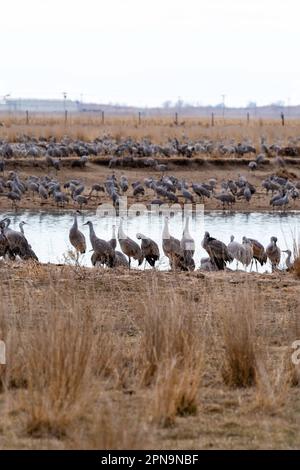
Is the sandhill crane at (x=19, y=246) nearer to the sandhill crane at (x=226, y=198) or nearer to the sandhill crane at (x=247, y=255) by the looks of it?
the sandhill crane at (x=247, y=255)

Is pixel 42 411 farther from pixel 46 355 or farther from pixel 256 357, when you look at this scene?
pixel 256 357

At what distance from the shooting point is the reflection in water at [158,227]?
740 inches

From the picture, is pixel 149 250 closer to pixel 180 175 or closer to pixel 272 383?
pixel 272 383

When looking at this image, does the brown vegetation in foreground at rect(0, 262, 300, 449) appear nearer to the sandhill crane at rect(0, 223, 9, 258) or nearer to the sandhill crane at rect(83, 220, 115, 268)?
the sandhill crane at rect(83, 220, 115, 268)

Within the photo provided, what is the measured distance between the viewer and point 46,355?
7.09 m

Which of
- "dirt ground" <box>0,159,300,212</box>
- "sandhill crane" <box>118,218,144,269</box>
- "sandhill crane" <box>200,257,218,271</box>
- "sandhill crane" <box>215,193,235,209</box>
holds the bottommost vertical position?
"dirt ground" <box>0,159,300,212</box>

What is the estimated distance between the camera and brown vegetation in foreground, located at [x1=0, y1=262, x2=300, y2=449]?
641cm

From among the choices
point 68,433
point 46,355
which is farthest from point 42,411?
point 46,355

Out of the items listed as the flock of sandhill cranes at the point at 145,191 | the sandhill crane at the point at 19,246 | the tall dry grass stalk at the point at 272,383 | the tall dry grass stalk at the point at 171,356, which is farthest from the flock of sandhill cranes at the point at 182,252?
the flock of sandhill cranes at the point at 145,191

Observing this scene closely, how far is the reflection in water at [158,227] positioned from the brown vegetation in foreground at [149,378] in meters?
7.79

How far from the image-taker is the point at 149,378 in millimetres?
7504

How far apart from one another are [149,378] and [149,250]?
26.1 feet

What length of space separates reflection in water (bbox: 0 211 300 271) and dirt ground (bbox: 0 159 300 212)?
164cm

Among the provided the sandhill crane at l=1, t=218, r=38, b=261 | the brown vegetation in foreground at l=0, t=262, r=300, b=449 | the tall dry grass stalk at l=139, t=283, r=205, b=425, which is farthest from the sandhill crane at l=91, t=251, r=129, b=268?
the tall dry grass stalk at l=139, t=283, r=205, b=425
